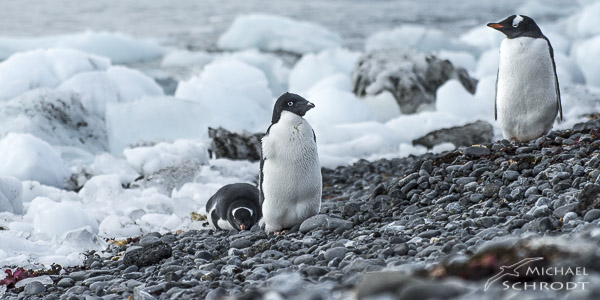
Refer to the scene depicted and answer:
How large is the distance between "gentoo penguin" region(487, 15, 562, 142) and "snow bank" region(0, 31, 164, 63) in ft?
35.0

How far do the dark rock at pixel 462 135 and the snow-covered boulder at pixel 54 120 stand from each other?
4.22m

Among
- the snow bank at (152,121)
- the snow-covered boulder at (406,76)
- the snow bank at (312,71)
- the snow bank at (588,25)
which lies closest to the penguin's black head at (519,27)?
the snow bank at (152,121)

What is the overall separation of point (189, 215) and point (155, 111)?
11.9 feet

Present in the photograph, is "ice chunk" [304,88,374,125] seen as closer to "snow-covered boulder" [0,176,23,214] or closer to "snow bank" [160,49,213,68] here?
"snow-covered boulder" [0,176,23,214]

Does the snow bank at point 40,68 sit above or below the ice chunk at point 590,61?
above

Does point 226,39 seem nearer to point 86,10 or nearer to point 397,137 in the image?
point 86,10

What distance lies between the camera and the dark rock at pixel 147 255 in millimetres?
4273

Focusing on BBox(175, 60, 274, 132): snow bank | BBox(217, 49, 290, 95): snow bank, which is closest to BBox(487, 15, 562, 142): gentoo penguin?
BBox(175, 60, 274, 132): snow bank

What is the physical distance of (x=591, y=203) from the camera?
3.43 metres

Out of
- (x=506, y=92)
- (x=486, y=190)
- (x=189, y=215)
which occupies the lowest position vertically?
(x=189, y=215)

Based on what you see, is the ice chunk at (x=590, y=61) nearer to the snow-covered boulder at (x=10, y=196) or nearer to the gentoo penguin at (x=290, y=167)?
the gentoo penguin at (x=290, y=167)

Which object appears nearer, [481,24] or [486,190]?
[486,190]

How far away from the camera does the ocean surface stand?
19.9 meters

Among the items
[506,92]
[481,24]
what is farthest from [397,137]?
[481,24]
